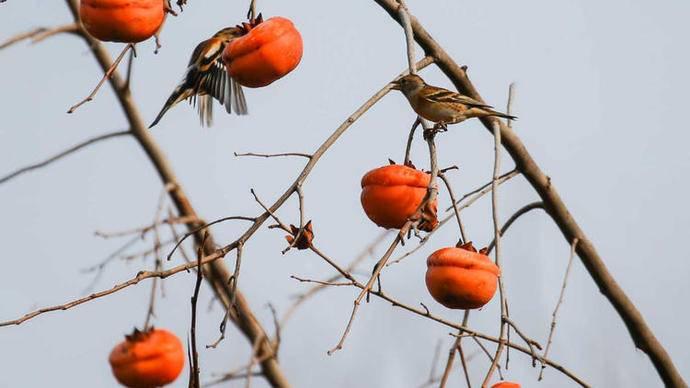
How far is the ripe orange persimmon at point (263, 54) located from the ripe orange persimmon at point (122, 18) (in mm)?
245

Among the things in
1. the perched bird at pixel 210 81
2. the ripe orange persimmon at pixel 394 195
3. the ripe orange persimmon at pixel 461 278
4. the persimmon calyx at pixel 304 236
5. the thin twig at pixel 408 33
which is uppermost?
the perched bird at pixel 210 81

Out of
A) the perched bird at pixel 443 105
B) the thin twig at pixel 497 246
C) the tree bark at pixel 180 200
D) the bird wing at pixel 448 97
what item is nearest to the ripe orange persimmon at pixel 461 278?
the thin twig at pixel 497 246

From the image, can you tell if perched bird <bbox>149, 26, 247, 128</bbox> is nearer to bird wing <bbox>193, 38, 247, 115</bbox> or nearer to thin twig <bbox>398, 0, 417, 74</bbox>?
bird wing <bbox>193, 38, 247, 115</bbox>

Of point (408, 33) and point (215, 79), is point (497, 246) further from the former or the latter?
point (215, 79)

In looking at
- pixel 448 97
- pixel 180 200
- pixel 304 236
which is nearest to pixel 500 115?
pixel 448 97

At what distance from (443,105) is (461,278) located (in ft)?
3.89

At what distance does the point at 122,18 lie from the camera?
2.99 metres

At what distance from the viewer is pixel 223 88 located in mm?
5219

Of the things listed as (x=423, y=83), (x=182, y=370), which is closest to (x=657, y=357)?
(x=423, y=83)

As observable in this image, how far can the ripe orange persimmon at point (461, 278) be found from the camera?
294 centimetres

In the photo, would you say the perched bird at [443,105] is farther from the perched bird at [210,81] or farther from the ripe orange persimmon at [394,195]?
the perched bird at [210,81]

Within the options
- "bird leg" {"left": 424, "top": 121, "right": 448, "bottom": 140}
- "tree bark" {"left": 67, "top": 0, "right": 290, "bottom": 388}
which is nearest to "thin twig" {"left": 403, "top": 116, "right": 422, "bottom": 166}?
"bird leg" {"left": 424, "top": 121, "right": 448, "bottom": 140}

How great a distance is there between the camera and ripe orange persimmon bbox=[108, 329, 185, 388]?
14.3 feet

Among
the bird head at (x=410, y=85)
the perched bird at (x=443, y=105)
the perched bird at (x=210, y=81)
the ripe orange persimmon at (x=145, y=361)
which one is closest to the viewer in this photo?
the bird head at (x=410, y=85)
